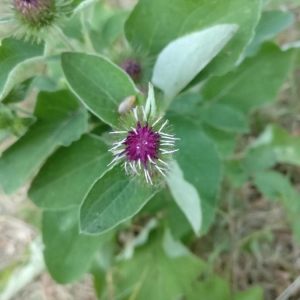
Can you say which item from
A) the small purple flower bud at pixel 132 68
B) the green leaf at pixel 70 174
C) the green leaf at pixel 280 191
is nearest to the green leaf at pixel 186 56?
the small purple flower bud at pixel 132 68

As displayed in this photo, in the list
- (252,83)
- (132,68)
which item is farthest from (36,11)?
(252,83)

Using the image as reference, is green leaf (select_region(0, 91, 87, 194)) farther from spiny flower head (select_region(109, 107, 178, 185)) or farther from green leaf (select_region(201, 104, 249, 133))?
green leaf (select_region(201, 104, 249, 133))

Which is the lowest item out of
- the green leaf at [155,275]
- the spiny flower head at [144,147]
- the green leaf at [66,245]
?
the green leaf at [155,275]

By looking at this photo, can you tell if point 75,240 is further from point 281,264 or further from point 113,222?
point 281,264

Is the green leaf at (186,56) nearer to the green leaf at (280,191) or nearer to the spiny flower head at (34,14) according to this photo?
the spiny flower head at (34,14)

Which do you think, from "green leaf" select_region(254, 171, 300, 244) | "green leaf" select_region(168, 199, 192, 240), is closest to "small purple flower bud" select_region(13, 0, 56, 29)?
Answer: "green leaf" select_region(168, 199, 192, 240)

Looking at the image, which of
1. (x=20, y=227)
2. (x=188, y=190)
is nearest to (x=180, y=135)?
(x=188, y=190)

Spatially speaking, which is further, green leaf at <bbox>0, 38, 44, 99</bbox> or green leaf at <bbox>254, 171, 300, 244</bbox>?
green leaf at <bbox>254, 171, 300, 244</bbox>
